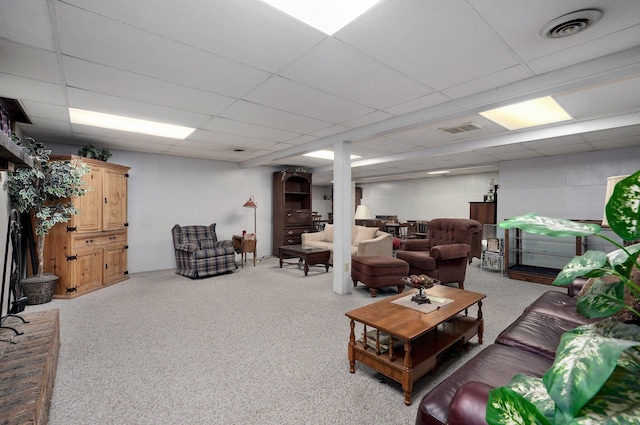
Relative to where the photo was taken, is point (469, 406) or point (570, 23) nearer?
point (469, 406)

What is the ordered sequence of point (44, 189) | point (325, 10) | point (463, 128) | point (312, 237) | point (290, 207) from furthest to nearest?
point (290, 207)
point (312, 237)
point (463, 128)
point (44, 189)
point (325, 10)

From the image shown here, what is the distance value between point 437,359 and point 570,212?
518 centimetres

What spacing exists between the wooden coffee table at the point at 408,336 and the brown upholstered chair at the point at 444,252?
1.77 meters


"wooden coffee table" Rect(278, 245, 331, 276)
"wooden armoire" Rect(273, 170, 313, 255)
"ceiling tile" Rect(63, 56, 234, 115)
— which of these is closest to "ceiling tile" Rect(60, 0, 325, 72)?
"ceiling tile" Rect(63, 56, 234, 115)

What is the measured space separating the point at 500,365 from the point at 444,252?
9.80 ft

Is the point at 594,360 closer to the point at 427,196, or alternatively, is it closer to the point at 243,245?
the point at 243,245

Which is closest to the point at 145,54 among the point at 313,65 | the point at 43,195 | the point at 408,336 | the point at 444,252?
the point at 313,65

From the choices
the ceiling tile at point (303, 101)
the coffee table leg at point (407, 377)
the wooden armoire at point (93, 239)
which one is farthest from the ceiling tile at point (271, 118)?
the coffee table leg at point (407, 377)

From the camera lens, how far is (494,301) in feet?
13.2

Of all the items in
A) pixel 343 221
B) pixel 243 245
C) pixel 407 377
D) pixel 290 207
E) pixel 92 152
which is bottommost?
pixel 407 377

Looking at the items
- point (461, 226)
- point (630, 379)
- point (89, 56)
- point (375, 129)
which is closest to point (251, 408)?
point (630, 379)

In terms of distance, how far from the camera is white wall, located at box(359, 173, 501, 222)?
8.68 meters

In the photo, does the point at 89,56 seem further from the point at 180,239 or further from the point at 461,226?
the point at 461,226

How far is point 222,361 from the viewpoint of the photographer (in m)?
2.45
